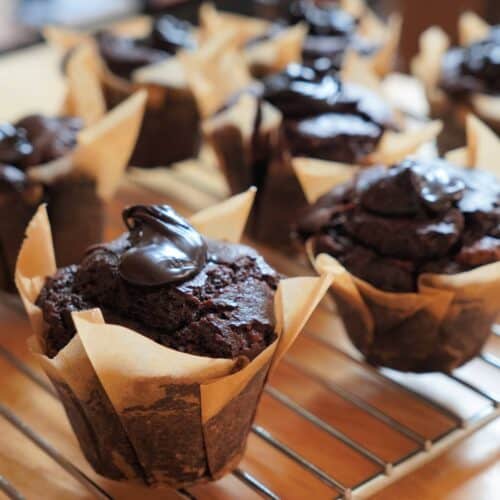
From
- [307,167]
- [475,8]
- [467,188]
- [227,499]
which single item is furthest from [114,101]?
[475,8]

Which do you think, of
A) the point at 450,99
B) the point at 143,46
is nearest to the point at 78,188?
the point at 143,46

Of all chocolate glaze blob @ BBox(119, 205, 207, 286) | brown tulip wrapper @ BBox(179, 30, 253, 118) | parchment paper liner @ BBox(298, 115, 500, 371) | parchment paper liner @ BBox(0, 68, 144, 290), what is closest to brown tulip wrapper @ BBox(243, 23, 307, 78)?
brown tulip wrapper @ BBox(179, 30, 253, 118)

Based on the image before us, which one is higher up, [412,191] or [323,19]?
[412,191]

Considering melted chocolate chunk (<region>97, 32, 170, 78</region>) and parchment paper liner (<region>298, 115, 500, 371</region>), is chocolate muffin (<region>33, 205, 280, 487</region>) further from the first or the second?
melted chocolate chunk (<region>97, 32, 170, 78</region>)

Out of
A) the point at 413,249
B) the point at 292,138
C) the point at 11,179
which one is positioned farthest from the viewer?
the point at 292,138

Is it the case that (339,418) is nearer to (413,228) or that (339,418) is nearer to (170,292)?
(413,228)

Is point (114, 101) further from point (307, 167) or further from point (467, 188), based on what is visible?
point (467, 188)

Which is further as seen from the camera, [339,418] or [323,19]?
[323,19]
